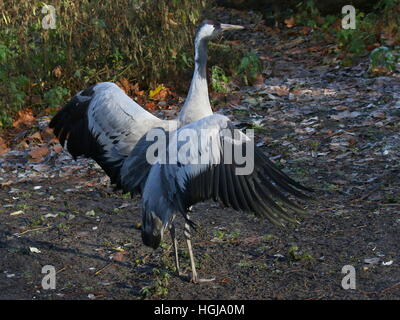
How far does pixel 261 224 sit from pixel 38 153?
11.7 feet

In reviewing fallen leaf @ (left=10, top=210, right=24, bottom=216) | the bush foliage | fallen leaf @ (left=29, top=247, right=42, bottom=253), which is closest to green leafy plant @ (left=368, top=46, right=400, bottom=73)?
the bush foliage

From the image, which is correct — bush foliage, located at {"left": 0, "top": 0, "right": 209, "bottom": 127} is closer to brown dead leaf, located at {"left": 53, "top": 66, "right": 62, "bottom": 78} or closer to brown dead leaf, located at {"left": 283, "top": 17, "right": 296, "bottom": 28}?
brown dead leaf, located at {"left": 53, "top": 66, "right": 62, "bottom": 78}

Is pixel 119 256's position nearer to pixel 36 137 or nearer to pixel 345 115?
pixel 36 137

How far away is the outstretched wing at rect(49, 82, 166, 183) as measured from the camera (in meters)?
5.64

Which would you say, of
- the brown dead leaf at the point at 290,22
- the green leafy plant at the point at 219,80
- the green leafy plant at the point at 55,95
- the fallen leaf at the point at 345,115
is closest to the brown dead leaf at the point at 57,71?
the green leafy plant at the point at 55,95

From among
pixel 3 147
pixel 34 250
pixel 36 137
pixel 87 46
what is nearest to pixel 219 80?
pixel 87 46

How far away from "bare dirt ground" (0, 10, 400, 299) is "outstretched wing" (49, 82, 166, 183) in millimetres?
854

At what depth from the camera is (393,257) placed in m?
5.26

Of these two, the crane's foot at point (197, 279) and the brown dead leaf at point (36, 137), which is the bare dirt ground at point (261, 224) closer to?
the crane's foot at point (197, 279)

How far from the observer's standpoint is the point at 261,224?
6211 mm

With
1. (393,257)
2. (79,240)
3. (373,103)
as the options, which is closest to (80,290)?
(79,240)

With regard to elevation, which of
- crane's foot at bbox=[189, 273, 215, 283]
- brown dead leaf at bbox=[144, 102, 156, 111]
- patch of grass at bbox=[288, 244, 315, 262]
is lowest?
crane's foot at bbox=[189, 273, 215, 283]

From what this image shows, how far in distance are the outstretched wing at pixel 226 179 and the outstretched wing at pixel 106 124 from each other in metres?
0.82

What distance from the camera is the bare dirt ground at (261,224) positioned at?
5219 mm
